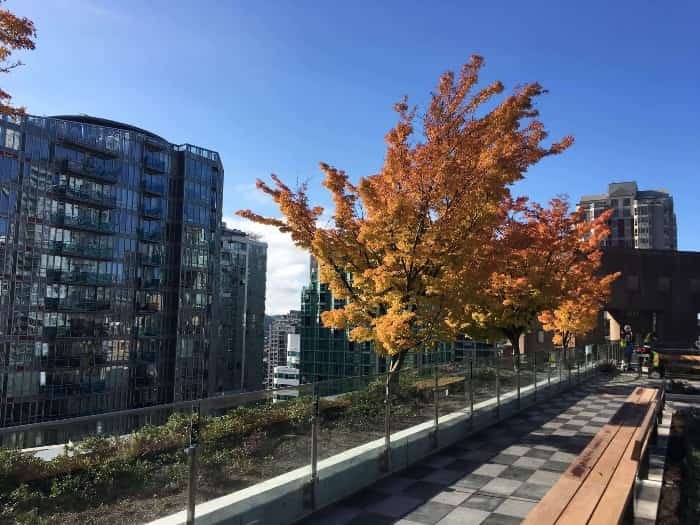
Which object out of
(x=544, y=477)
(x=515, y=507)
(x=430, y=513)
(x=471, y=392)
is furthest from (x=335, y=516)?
(x=471, y=392)

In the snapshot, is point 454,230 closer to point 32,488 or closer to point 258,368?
point 32,488

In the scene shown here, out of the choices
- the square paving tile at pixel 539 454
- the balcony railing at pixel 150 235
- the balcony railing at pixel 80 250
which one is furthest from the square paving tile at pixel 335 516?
the balcony railing at pixel 150 235

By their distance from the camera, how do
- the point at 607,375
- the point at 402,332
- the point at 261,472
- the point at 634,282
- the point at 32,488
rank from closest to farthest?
1. the point at 32,488
2. the point at 261,472
3. the point at 402,332
4. the point at 607,375
5. the point at 634,282

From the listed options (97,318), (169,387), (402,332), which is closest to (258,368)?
(169,387)

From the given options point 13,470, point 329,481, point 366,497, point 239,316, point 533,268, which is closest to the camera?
point 13,470

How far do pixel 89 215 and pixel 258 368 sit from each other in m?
62.7

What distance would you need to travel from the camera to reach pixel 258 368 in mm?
111688

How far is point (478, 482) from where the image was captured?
766cm

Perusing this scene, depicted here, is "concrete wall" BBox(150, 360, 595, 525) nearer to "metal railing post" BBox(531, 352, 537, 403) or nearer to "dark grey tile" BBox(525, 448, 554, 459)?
"dark grey tile" BBox(525, 448, 554, 459)

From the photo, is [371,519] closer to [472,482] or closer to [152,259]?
[472,482]

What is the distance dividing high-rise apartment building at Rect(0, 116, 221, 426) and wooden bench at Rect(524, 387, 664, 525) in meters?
→ 51.9

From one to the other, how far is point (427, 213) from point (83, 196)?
52457 millimetres

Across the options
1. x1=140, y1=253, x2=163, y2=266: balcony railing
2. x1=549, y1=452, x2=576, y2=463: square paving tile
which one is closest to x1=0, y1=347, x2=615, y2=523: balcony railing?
x1=549, y1=452, x2=576, y2=463: square paving tile

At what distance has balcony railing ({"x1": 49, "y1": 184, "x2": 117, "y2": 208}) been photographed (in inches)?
2084
